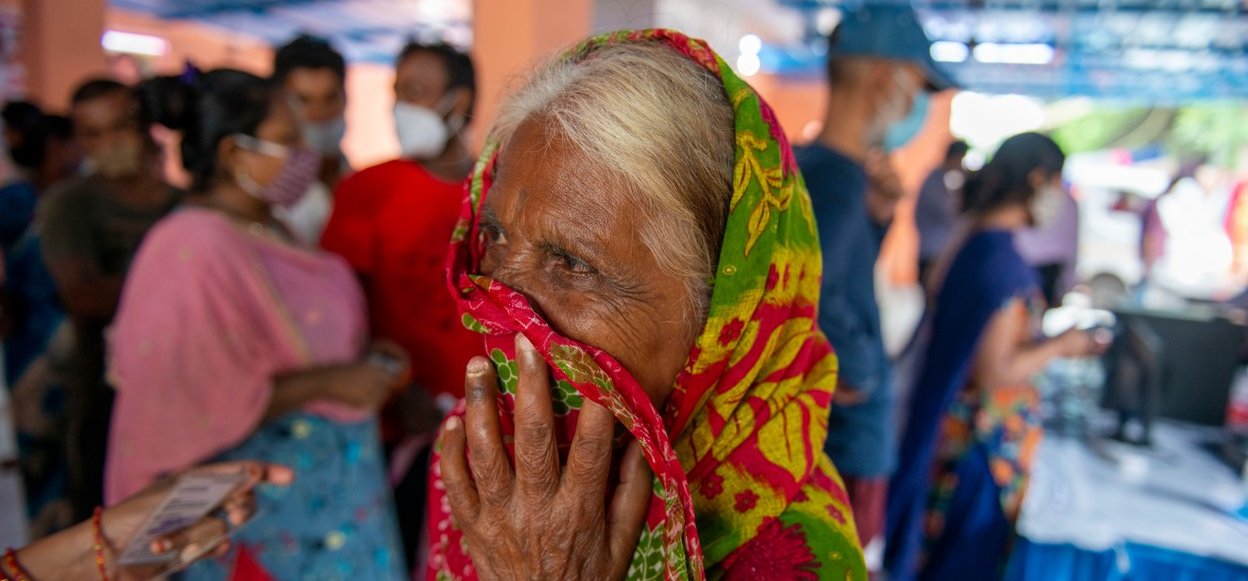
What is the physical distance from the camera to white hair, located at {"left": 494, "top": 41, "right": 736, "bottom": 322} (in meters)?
0.90

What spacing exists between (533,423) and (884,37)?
6.44 ft

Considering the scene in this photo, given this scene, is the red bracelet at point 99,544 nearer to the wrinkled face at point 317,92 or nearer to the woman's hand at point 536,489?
the woman's hand at point 536,489

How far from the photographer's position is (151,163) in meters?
2.98

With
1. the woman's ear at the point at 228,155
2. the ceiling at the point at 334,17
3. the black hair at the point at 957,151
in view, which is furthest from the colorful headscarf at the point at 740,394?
the ceiling at the point at 334,17

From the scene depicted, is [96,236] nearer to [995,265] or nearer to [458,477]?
[458,477]

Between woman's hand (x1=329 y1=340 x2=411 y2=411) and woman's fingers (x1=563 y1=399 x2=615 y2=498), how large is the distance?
4.21 ft

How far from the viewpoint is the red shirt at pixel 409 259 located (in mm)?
2498

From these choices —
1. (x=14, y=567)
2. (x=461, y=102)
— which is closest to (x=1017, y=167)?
(x=461, y=102)

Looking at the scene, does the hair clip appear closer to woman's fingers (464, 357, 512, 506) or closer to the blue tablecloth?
woman's fingers (464, 357, 512, 506)

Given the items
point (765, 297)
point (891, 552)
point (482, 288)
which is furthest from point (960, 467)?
point (482, 288)

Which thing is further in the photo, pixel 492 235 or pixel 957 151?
pixel 957 151

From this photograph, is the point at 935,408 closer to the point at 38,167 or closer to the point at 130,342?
the point at 130,342

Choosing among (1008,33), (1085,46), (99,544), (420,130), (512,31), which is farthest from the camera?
(1085,46)

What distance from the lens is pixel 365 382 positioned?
6.42 ft
